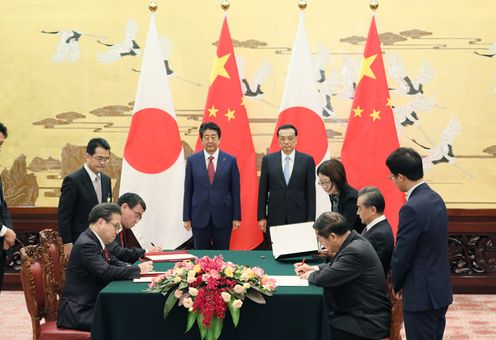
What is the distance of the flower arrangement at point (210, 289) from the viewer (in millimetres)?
3266

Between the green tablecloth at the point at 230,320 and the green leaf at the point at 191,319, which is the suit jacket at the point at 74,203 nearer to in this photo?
the green tablecloth at the point at 230,320

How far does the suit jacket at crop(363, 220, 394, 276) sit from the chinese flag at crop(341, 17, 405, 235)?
2413 millimetres

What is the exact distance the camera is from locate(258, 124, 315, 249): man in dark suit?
20.2 feet

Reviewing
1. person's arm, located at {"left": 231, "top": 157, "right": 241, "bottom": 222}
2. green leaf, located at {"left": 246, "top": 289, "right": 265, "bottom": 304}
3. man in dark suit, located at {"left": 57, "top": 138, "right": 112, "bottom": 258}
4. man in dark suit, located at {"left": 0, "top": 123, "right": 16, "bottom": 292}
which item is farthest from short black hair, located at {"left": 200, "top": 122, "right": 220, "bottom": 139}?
green leaf, located at {"left": 246, "top": 289, "right": 265, "bottom": 304}

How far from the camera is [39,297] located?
3893 mm

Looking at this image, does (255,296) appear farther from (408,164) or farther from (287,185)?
(287,185)

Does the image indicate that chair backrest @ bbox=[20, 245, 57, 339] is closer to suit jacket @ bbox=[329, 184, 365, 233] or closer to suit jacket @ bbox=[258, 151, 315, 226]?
suit jacket @ bbox=[329, 184, 365, 233]

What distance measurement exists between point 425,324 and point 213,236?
3009 mm

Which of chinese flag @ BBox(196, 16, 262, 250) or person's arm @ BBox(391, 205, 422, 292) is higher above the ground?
chinese flag @ BBox(196, 16, 262, 250)

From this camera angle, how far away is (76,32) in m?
7.19

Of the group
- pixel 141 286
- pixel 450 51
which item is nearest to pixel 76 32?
pixel 450 51

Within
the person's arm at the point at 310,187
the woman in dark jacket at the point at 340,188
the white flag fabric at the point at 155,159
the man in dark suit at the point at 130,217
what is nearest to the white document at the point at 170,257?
the man in dark suit at the point at 130,217

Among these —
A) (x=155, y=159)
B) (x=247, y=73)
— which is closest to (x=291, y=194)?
(x=155, y=159)

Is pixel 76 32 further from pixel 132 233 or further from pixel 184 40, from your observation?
pixel 132 233
